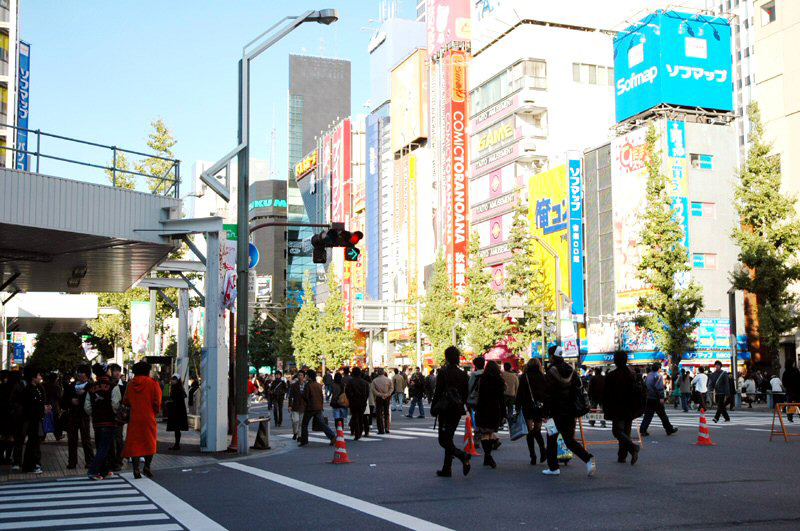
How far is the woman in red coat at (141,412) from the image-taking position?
13344mm

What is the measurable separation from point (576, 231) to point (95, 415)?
51.1 metres

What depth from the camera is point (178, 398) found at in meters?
21.0

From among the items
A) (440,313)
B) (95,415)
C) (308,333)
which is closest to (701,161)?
(440,313)

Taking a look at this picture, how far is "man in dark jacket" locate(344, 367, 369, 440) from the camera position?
22109 millimetres

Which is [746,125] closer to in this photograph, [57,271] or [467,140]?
[467,140]

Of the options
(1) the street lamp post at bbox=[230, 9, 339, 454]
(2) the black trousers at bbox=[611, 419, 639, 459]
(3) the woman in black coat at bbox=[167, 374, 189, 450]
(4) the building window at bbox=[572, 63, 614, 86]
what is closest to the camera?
(2) the black trousers at bbox=[611, 419, 639, 459]

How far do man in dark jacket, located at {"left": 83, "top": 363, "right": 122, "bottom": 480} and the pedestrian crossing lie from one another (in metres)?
0.33

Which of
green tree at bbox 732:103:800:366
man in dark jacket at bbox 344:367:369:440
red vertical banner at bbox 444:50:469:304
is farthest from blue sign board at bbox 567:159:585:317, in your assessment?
man in dark jacket at bbox 344:367:369:440

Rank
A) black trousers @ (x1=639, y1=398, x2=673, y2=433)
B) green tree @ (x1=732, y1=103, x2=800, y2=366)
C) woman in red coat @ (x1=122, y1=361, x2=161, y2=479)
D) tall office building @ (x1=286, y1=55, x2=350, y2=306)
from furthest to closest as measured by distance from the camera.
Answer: tall office building @ (x1=286, y1=55, x2=350, y2=306) < green tree @ (x1=732, y1=103, x2=800, y2=366) < black trousers @ (x1=639, y1=398, x2=673, y2=433) < woman in red coat @ (x1=122, y1=361, x2=161, y2=479)

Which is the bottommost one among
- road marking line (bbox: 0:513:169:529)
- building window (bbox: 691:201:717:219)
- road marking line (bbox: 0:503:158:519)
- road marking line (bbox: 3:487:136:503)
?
road marking line (bbox: 3:487:136:503)

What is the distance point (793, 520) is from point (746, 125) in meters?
114

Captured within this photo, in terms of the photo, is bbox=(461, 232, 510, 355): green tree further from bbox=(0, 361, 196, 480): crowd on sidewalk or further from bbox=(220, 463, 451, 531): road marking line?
bbox=(220, 463, 451, 531): road marking line

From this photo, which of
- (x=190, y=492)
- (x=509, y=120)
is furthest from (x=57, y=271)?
(x=509, y=120)

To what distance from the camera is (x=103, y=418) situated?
45.5ft
